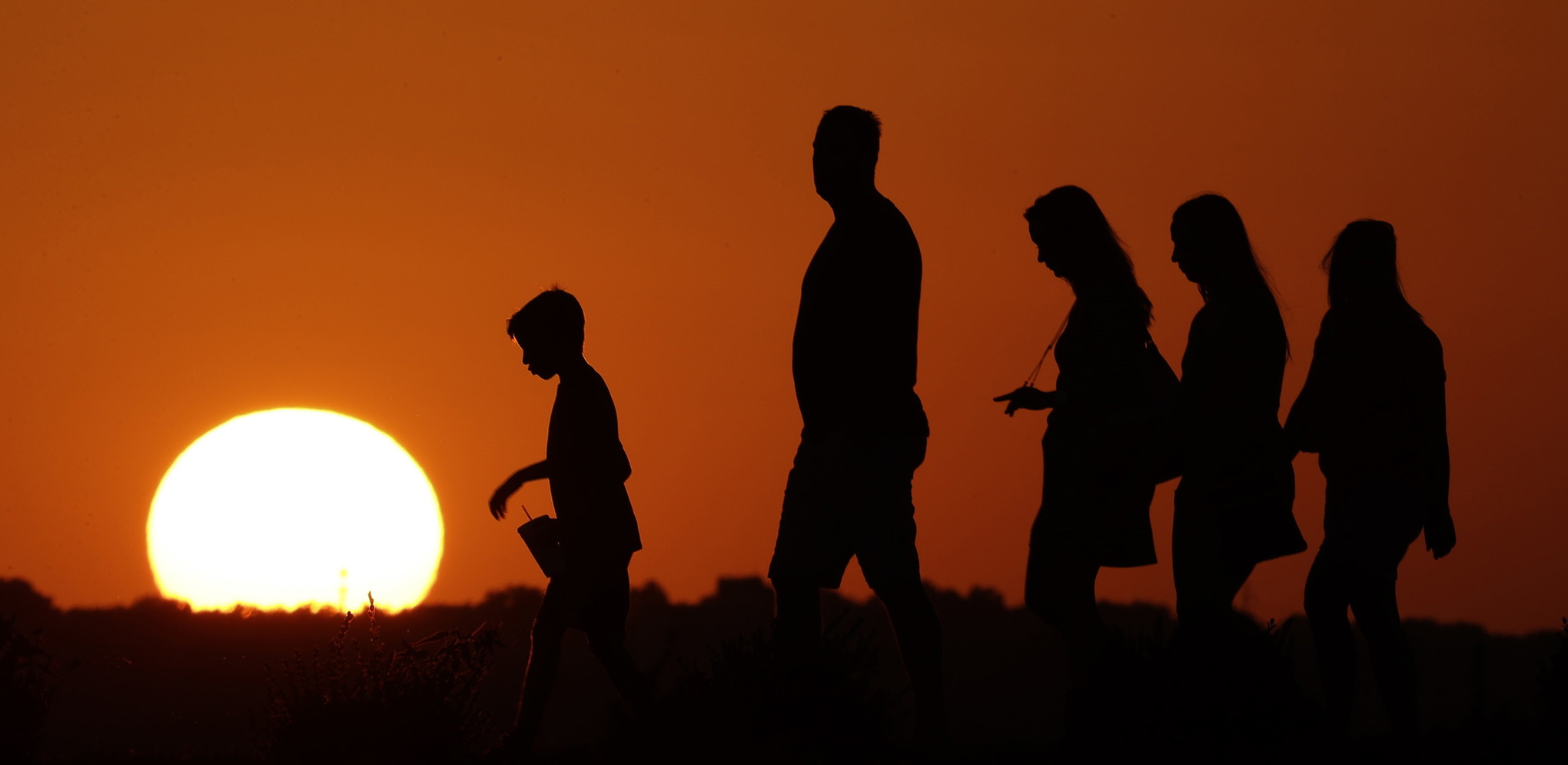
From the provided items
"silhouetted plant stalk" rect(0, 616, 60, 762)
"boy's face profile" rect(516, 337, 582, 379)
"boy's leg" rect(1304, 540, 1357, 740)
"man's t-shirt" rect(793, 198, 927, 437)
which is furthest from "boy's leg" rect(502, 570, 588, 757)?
"boy's leg" rect(1304, 540, 1357, 740)

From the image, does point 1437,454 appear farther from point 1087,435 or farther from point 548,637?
point 548,637

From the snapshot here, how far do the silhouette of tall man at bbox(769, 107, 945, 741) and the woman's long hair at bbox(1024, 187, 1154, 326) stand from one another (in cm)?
62

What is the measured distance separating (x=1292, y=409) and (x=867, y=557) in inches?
78.0

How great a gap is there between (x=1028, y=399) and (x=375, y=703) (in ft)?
11.3

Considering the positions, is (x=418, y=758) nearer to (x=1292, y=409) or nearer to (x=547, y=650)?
(x=547, y=650)

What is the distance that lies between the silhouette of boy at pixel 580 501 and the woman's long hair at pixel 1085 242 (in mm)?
2601

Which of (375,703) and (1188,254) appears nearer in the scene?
(1188,254)

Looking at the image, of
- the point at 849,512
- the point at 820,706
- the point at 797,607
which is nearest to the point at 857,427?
the point at 849,512

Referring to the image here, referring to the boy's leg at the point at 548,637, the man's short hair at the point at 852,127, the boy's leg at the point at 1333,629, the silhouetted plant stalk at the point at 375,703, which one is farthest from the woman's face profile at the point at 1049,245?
the silhouetted plant stalk at the point at 375,703

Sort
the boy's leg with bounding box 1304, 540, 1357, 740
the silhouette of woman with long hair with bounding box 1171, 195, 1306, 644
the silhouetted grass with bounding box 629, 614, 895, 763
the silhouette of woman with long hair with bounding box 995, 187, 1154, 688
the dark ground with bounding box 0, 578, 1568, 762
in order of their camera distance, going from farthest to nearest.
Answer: the boy's leg with bounding box 1304, 540, 1357, 740
the silhouette of woman with long hair with bounding box 995, 187, 1154, 688
the silhouette of woman with long hair with bounding box 1171, 195, 1306, 644
the silhouetted grass with bounding box 629, 614, 895, 763
the dark ground with bounding box 0, 578, 1568, 762

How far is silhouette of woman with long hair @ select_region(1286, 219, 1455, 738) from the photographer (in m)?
6.15

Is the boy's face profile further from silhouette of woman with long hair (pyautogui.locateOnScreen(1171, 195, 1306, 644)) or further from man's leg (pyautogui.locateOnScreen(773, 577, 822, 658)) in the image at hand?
silhouette of woman with long hair (pyautogui.locateOnScreen(1171, 195, 1306, 644))

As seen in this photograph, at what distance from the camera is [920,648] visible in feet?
19.6

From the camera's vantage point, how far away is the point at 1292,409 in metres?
6.51
